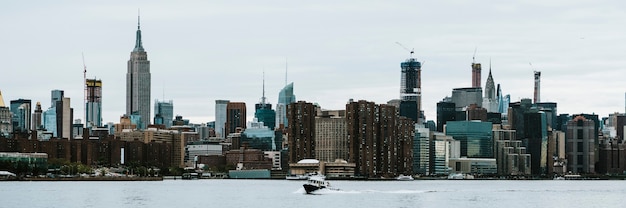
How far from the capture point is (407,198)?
190 metres

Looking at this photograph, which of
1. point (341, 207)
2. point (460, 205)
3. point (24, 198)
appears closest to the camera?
point (341, 207)

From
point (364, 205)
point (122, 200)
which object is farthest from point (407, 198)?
point (122, 200)

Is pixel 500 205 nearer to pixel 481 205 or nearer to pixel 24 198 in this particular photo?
pixel 481 205

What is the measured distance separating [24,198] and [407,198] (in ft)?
185

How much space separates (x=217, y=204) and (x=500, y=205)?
1521 inches

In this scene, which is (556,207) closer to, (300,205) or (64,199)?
(300,205)

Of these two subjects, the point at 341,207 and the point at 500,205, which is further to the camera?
the point at 500,205

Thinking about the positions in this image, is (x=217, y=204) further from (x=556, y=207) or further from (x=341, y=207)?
(x=556, y=207)

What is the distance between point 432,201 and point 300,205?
24146 mm

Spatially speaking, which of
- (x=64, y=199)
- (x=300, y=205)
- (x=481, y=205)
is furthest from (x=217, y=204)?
(x=481, y=205)

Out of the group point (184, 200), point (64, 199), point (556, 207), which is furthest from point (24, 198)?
point (556, 207)

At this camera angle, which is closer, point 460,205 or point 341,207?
point 341,207

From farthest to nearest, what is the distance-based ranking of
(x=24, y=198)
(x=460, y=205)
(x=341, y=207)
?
(x=24, y=198) < (x=460, y=205) < (x=341, y=207)

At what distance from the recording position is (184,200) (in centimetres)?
18200
